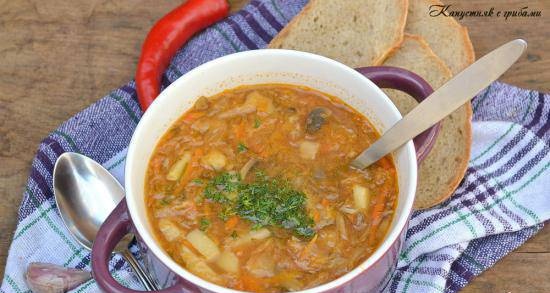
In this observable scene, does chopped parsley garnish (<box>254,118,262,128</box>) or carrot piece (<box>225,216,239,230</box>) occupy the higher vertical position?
chopped parsley garnish (<box>254,118,262,128</box>)

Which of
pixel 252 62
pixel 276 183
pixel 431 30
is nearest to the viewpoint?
pixel 276 183

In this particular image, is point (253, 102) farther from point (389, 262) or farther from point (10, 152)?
point (10, 152)

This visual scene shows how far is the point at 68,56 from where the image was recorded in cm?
378

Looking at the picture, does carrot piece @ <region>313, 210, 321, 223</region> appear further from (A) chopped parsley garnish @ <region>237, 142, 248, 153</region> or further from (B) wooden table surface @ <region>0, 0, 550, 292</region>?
(B) wooden table surface @ <region>0, 0, 550, 292</region>

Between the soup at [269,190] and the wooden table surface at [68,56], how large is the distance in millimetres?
1018

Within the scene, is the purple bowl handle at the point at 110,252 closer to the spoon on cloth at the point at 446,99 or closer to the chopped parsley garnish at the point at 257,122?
the chopped parsley garnish at the point at 257,122

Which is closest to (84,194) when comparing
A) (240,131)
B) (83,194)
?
(83,194)

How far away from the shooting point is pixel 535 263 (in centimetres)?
309

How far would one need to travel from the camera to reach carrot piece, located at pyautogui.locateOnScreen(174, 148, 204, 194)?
8.80 feet

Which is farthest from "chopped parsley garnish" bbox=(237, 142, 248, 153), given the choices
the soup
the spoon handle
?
the spoon handle

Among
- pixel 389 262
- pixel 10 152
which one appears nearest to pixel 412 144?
pixel 389 262

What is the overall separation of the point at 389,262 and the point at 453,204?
2.81 ft

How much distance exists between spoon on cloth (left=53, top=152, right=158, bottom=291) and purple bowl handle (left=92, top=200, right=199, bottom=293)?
590mm

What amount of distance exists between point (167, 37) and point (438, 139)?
4.82 ft
